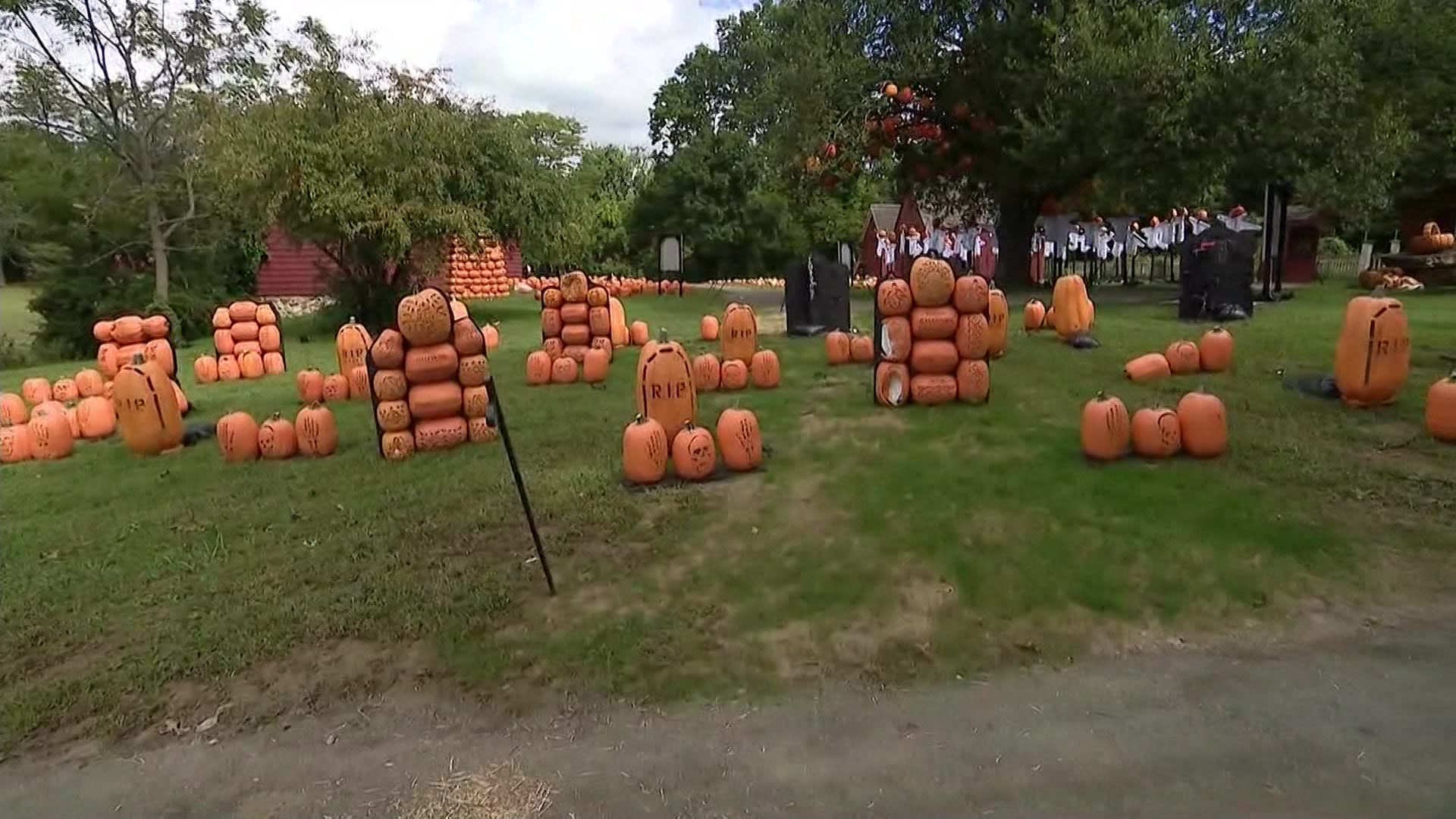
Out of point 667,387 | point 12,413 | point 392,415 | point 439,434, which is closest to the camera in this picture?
point 667,387

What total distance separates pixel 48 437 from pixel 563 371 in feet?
17.2

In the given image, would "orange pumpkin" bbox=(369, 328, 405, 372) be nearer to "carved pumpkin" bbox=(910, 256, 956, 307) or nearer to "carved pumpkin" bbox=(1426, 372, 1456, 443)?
"carved pumpkin" bbox=(910, 256, 956, 307)

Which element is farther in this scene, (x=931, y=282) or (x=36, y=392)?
(x=36, y=392)

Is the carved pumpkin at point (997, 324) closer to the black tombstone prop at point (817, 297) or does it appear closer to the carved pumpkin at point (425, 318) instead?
the black tombstone prop at point (817, 297)

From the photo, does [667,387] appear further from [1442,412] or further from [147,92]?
[147,92]

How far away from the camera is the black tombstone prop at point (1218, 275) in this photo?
14.4 m

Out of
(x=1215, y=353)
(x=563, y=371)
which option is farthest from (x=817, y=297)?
(x=1215, y=353)

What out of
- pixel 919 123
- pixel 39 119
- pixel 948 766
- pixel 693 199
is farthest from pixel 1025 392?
pixel 693 199

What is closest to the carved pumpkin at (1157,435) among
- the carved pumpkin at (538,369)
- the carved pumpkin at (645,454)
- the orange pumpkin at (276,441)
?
the carved pumpkin at (645,454)

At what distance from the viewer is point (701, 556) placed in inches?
223

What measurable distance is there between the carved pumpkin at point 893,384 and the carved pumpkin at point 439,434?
147 inches

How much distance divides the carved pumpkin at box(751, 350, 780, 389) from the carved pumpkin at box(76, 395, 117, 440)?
6598 millimetres

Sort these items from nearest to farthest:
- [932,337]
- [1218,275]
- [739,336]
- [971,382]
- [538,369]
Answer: [932,337] < [971,382] < [739,336] < [538,369] < [1218,275]

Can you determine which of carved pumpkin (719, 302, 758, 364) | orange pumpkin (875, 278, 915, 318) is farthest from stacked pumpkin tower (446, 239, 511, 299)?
orange pumpkin (875, 278, 915, 318)
